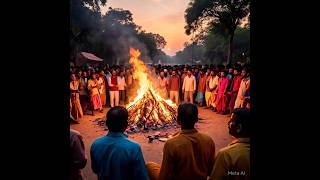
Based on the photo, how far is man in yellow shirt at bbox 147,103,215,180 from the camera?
345 cm

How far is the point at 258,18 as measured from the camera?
1924 mm

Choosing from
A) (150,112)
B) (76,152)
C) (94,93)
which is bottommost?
(150,112)

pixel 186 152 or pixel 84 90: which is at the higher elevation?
pixel 84 90

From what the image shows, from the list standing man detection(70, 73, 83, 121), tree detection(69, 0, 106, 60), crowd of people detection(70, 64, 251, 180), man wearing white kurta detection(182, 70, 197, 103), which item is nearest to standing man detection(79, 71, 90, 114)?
standing man detection(70, 73, 83, 121)

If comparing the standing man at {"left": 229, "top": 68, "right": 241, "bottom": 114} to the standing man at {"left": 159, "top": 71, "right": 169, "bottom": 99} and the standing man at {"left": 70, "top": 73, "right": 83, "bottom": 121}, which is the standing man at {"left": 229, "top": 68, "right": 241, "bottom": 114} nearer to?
the standing man at {"left": 159, "top": 71, "right": 169, "bottom": 99}

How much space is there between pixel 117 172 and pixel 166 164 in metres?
0.52

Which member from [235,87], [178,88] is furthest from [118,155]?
[178,88]

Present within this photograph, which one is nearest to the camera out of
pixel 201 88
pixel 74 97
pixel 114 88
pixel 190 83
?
pixel 74 97

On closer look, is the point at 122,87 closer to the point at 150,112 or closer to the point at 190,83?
the point at 190,83

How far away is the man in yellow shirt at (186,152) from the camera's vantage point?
136 inches

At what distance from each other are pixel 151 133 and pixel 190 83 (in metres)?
7.55

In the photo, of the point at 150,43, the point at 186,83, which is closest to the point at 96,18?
the point at 186,83

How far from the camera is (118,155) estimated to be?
333 centimetres

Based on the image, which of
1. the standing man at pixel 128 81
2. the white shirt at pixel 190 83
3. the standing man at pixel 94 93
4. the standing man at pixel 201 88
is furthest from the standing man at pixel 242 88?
the standing man at pixel 128 81
